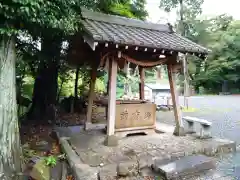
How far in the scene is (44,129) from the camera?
764cm

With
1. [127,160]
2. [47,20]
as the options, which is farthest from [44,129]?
[47,20]

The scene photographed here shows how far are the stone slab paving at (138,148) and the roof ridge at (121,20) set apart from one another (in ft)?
10.2

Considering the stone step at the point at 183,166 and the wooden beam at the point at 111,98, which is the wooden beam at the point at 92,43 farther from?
the stone step at the point at 183,166

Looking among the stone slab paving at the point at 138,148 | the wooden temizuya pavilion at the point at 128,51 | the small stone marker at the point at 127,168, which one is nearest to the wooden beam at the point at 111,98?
the wooden temizuya pavilion at the point at 128,51

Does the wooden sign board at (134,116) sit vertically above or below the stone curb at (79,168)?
above

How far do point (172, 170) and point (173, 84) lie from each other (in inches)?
106

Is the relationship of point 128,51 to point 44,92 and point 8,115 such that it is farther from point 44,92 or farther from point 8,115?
point 44,92

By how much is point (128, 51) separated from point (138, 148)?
2.39 meters

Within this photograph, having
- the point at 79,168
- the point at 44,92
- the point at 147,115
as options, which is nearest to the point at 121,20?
the point at 147,115

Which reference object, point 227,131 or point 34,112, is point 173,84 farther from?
point 34,112

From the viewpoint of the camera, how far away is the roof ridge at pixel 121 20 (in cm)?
566

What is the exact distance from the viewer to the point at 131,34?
5426 millimetres

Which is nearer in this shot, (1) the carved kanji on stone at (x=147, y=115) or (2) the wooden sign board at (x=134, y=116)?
(2) the wooden sign board at (x=134, y=116)

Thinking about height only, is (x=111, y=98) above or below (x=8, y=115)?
above
